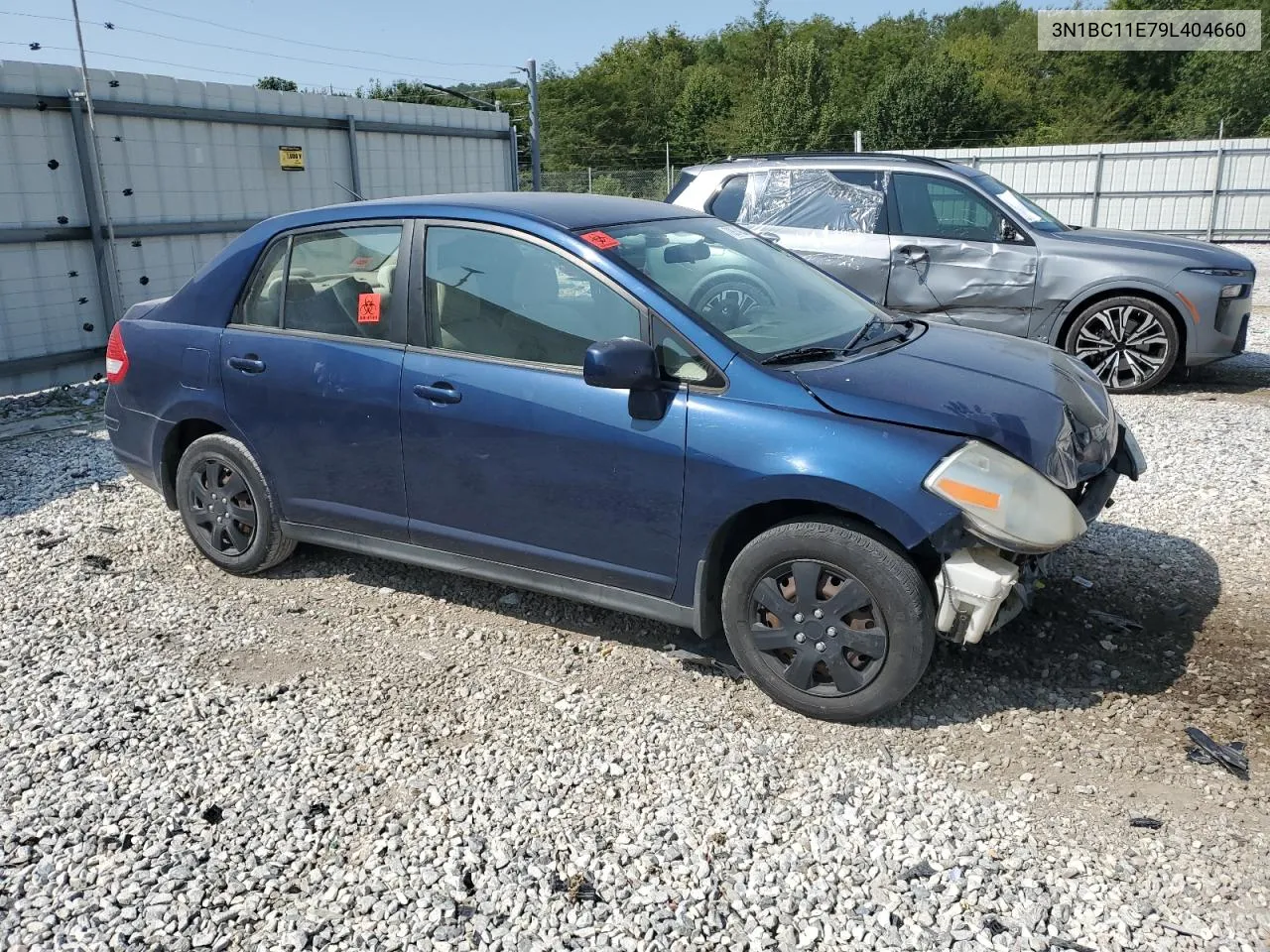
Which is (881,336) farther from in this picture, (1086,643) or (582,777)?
(582,777)

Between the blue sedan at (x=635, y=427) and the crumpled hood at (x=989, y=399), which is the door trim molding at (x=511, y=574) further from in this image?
the crumpled hood at (x=989, y=399)

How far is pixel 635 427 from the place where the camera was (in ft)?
12.1

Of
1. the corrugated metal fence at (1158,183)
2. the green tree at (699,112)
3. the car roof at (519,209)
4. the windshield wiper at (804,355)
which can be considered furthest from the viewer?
the green tree at (699,112)

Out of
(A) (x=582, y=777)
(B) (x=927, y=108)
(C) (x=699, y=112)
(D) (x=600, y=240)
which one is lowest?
(A) (x=582, y=777)

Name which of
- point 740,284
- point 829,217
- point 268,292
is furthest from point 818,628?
point 829,217

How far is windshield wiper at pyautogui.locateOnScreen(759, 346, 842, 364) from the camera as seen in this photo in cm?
374

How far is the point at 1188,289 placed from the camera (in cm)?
819

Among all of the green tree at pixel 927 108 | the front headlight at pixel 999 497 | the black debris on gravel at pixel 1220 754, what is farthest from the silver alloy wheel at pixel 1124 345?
the green tree at pixel 927 108

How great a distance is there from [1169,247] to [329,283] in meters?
7.06

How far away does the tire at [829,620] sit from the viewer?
11.1 feet

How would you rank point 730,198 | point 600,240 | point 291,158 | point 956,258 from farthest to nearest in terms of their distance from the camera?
1. point 291,158
2. point 730,198
3. point 956,258
4. point 600,240

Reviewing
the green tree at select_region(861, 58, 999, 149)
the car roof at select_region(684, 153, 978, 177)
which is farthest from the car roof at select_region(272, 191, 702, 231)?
the green tree at select_region(861, 58, 999, 149)

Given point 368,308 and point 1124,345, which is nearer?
point 368,308

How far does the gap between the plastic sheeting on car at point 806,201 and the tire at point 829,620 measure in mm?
6041
